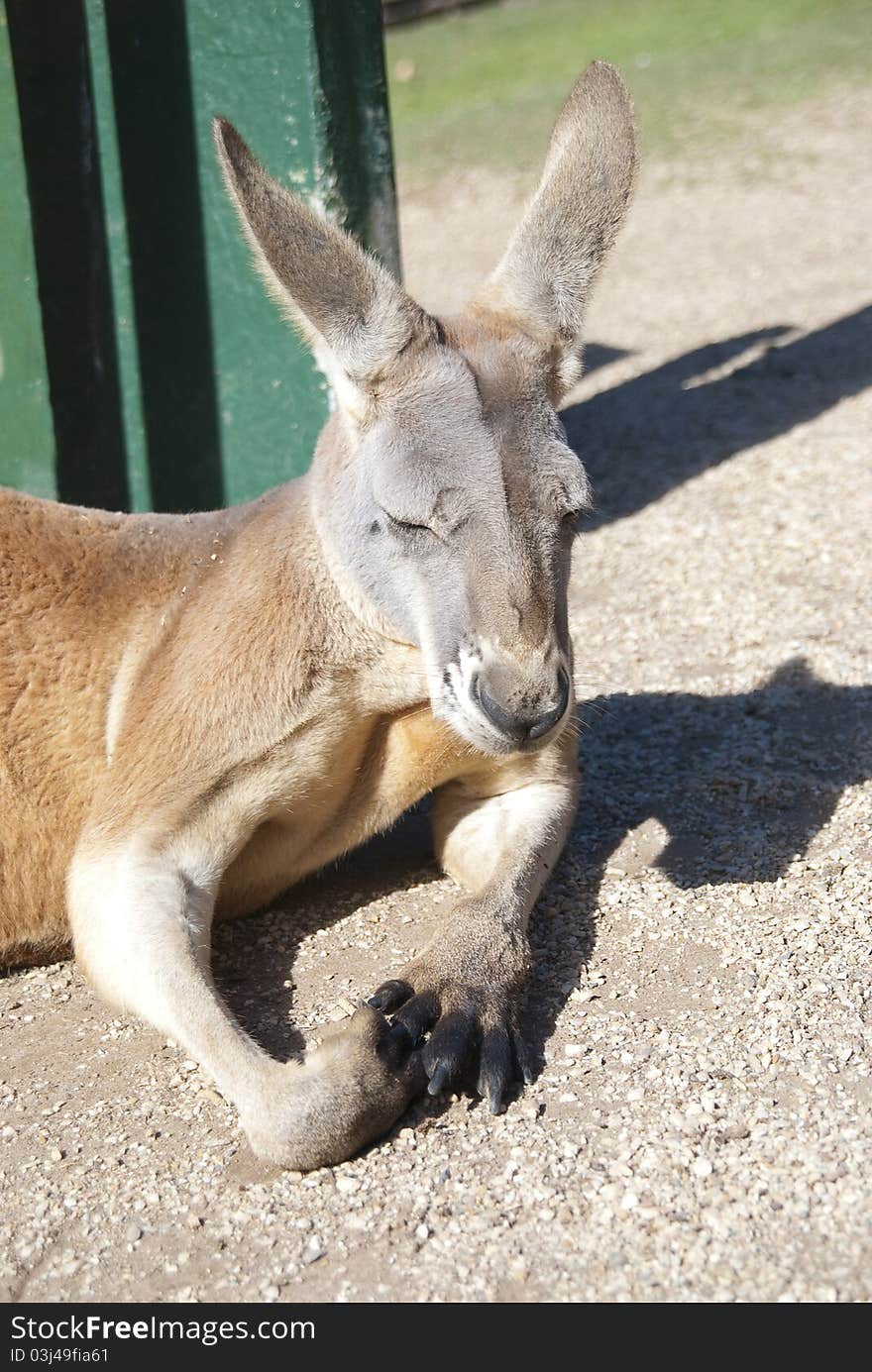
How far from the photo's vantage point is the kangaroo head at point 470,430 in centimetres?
296

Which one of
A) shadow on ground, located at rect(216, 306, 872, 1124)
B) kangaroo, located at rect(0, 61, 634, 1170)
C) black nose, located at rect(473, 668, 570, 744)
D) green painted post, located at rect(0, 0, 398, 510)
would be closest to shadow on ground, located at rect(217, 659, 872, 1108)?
shadow on ground, located at rect(216, 306, 872, 1124)

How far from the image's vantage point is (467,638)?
9.76ft

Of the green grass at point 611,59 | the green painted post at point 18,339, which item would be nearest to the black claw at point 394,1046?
the green painted post at point 18,339

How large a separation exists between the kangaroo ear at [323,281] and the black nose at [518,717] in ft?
2.46

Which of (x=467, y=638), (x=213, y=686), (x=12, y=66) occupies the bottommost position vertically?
(x=213, y=686)

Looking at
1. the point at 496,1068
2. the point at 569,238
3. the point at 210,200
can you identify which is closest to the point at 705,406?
the point at 210,200

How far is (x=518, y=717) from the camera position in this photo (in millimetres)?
2895

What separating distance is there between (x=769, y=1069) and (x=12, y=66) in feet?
14.6

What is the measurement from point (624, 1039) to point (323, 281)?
1682mm

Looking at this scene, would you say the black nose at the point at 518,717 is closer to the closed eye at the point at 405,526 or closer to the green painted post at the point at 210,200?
the closed eye at the point at 405,526

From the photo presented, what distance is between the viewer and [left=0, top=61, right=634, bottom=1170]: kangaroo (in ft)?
9.78

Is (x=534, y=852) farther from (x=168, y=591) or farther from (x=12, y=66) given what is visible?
(x=12, y=66)

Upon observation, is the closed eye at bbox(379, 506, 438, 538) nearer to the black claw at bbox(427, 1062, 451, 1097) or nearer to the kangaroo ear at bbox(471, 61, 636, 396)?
the kangaroo ear at bbox(471, 61, 636, 396)
